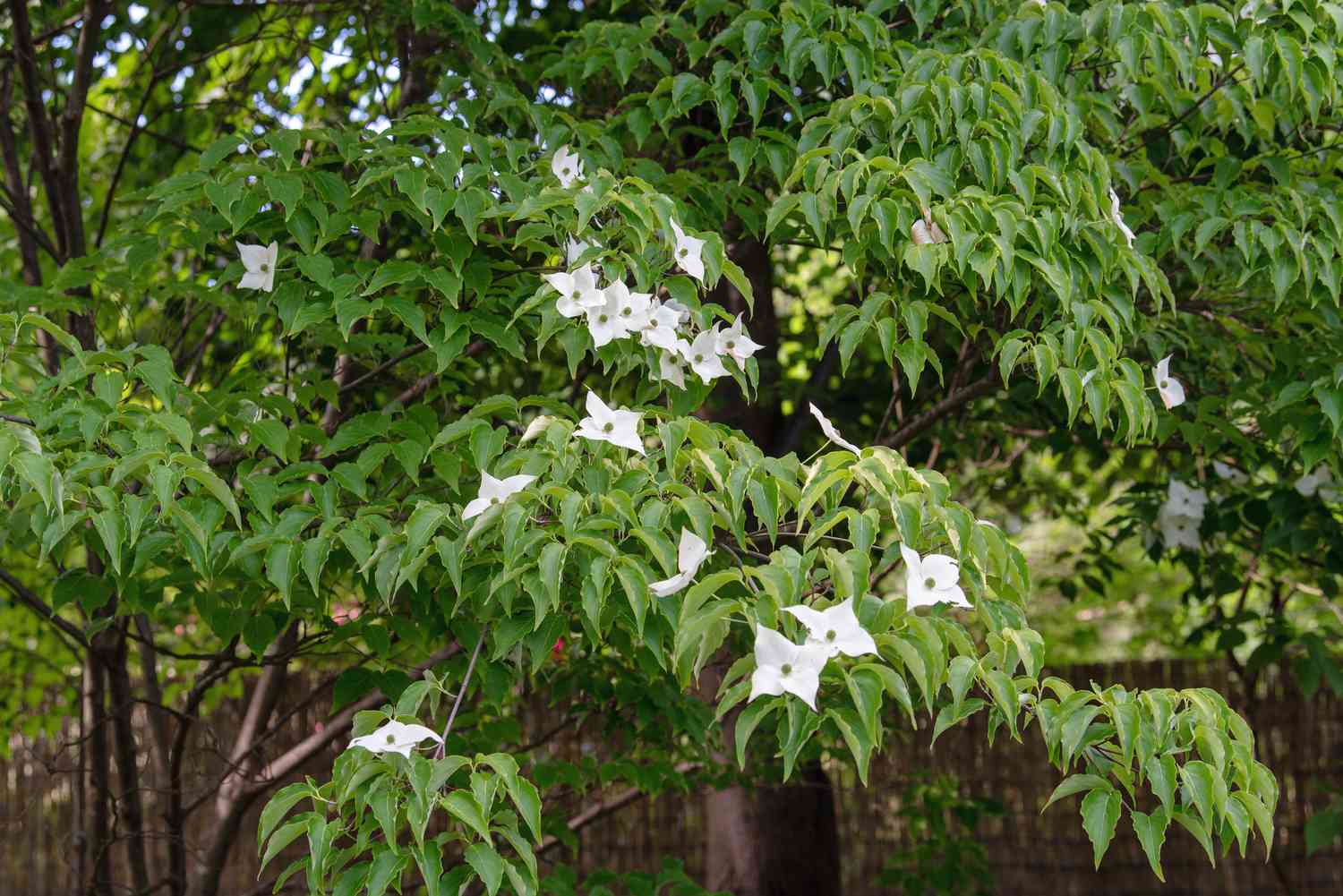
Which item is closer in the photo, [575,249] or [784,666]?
Answer: [784,666]

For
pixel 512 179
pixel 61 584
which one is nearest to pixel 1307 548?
pixel 512 179

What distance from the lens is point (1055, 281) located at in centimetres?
183

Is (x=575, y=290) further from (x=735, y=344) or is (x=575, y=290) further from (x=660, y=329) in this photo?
(x=735, y=344)

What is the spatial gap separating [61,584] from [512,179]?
894 millimetres

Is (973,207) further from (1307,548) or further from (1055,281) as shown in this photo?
(1307,548)

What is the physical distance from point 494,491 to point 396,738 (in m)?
0.29

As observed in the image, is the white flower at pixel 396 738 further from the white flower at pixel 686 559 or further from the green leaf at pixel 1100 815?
the green leaf at pixel 1100 815

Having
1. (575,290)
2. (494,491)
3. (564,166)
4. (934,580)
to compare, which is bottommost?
(934,580)

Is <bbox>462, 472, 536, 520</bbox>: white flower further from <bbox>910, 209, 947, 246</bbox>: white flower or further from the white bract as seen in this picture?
<bbox>910, 209, 947, 246</bbox>: white flower

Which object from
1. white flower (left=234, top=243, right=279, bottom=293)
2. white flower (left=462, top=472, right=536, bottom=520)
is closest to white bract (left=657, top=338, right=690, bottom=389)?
white flower (left=462, top=472, right=536, bottom=520)

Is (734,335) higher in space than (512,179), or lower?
lower

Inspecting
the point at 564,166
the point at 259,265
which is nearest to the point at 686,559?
the point at 564,166

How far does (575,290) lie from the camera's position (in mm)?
1773

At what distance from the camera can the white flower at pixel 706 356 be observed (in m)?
1.88
